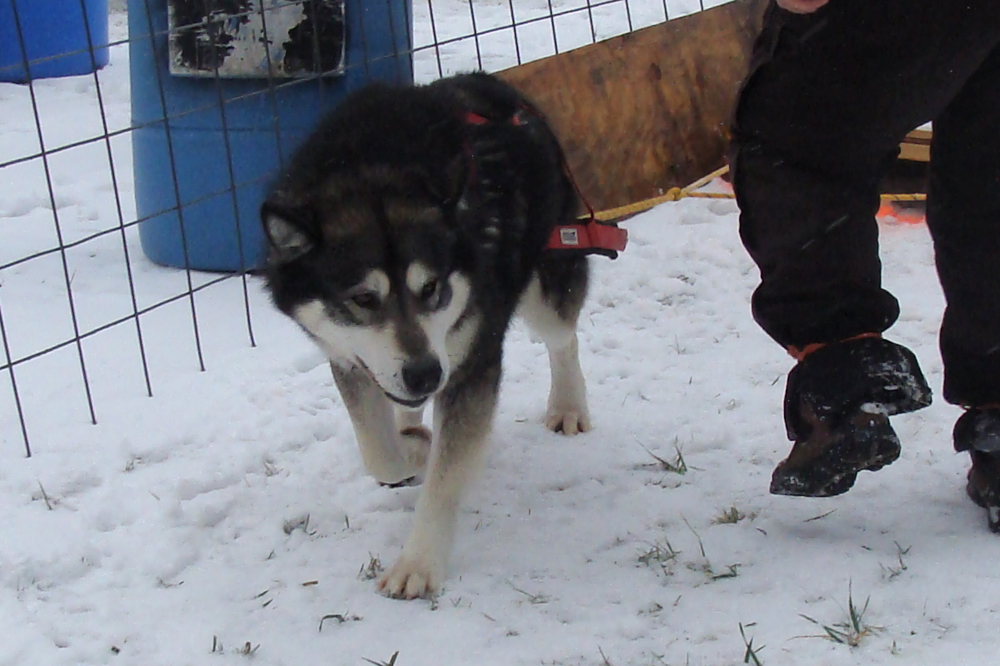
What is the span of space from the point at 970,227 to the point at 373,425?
1.36m

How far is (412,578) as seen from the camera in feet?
7.19

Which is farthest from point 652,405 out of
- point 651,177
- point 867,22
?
point 651,177

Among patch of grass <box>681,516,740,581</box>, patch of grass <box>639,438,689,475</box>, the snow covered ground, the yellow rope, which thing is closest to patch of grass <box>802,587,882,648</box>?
the snow covered ground

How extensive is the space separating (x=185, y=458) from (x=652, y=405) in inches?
52.2

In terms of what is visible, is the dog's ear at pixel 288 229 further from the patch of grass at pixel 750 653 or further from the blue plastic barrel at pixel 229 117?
the blue plastic barrel at pixel 229 117

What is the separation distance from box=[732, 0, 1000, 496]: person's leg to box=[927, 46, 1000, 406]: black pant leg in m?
0.09

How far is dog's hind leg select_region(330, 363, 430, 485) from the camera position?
8.04 feet

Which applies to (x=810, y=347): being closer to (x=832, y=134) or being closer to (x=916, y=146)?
(x=832, y=134)

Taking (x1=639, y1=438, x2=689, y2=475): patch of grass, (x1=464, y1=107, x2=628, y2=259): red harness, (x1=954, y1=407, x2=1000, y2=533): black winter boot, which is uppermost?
(x1=464, y1=107, x2=628, y2=259): red harness

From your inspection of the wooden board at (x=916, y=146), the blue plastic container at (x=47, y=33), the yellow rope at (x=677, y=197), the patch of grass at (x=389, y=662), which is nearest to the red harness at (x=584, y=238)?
the patch of grass at (x=389, y=662)

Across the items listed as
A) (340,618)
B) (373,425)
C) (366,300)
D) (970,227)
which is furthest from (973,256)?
(340,618)

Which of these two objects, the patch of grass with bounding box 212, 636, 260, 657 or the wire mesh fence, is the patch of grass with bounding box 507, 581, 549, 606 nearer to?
the patch of grass with bounding box 212, 636, 260, 657

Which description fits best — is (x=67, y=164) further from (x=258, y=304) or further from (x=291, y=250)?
(x=291, y=250)

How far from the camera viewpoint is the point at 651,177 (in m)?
4.81
